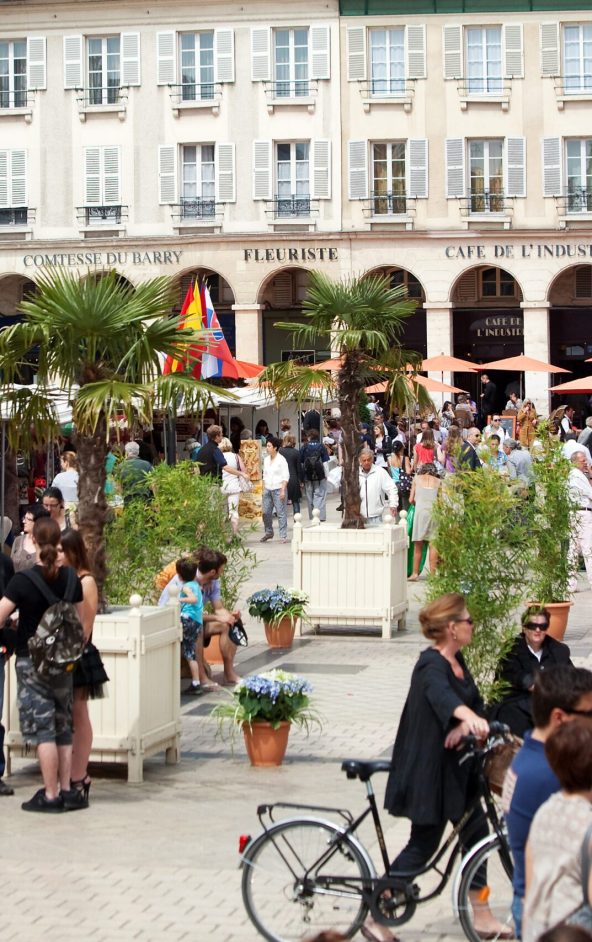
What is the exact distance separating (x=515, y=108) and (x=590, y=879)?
41255 millimetres

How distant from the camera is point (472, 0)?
4403cm

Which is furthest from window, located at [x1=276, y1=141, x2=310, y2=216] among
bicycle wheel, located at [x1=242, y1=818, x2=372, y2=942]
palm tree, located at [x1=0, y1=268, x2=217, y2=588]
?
bicycle wheel, located at [x1=242, y1=818, x2=372, y2=942]

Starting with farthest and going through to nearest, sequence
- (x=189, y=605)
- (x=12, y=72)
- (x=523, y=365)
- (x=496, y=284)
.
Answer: (x=496, y=284) < (x=12, y=72) < (x=523, y=365) < (x=189, y=605)

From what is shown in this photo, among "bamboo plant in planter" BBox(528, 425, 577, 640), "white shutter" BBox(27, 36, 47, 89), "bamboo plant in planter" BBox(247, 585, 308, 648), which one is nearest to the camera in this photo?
"bamboo plant in planter" BBox(528, 425, 577, 640)

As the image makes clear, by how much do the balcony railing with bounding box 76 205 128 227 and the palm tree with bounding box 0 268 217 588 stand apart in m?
34.2

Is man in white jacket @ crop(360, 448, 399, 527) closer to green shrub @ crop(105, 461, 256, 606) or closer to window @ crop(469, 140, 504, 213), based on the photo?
green shrub @ crop(105, 461, 256, 606)

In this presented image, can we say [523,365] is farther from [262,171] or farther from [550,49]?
[550,49]

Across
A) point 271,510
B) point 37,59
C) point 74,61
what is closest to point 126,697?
point 271,510

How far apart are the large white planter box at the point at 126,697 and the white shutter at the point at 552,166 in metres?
35.3

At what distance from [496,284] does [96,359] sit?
3741 centimetres

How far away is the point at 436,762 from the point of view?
690 cm

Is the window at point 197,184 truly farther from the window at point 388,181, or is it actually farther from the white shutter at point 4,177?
the white shutter at point 4,177

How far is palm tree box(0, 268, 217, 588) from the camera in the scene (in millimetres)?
10727

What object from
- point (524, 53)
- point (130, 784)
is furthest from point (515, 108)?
point (130, 784)
